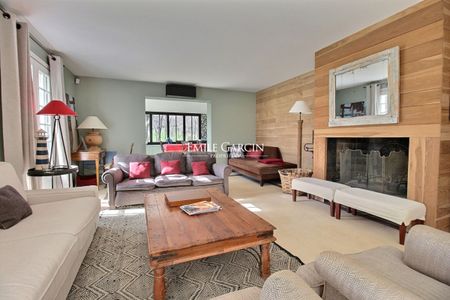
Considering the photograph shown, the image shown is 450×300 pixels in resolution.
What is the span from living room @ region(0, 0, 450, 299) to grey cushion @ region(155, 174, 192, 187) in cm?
4

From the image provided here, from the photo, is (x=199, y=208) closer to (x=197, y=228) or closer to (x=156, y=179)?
(x=197, y=228)

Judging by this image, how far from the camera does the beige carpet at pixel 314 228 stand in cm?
220

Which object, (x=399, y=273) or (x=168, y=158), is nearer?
(x=399, y=273)

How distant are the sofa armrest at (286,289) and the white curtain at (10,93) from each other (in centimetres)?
287

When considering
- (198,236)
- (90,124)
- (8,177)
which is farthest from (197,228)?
(90,124)

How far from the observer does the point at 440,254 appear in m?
1.11

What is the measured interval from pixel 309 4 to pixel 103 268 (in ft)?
10.3

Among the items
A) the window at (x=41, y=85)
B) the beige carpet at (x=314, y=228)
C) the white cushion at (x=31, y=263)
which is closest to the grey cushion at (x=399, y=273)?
the beige carpet at (x=314, y=228)

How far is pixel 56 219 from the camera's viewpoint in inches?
67.9

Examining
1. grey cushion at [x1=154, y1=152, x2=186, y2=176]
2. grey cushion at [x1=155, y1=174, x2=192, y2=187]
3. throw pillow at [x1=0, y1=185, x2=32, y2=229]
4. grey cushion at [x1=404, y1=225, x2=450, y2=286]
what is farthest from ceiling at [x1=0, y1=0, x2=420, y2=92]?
grey cushion at [x1=404, y1=225, x2=450, y2=286]

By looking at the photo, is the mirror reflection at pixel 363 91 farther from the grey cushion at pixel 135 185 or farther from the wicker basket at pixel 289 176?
the grey cushion at pixel 135 185

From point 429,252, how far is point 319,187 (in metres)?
1.98

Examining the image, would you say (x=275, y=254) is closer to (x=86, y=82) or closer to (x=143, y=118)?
(x=143, y=118)

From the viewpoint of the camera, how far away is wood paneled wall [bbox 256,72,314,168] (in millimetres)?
4840
